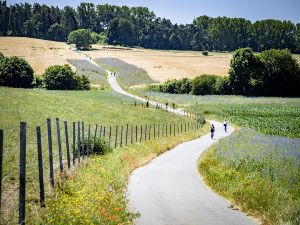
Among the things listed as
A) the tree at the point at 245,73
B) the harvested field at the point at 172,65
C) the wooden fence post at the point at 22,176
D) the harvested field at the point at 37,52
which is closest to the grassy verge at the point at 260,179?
the wooden fence post at the point at 22,176

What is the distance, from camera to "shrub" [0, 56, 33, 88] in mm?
88375

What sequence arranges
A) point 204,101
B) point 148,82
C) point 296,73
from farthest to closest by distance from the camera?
1. point 148,82
2. point 296,73
3. point 204,101

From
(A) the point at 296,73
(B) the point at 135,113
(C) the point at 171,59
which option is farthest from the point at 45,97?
(C) the point at 171,59

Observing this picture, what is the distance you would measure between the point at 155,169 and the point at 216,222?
10.9 metres

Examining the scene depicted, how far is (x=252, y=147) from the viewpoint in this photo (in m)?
28.6

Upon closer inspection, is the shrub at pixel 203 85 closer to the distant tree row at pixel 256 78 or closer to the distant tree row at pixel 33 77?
the distant tree row at pixel 256 78

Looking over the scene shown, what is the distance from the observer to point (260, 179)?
1756cm

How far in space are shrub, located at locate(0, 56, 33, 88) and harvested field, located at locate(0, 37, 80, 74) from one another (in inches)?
821

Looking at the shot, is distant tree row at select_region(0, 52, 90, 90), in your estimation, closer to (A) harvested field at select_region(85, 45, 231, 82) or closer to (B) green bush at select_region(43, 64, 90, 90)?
(B) green bush at select_region(43, 64, 90, 90)

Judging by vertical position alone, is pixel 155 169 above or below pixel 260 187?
below

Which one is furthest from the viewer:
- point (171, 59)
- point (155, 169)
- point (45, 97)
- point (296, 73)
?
point (171, 59)

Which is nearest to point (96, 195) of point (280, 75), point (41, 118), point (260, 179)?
point (260, 179)

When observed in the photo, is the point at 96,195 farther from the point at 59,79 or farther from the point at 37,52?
the point at 37,52

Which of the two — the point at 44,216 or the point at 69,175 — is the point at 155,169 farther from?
the point at 44,216
